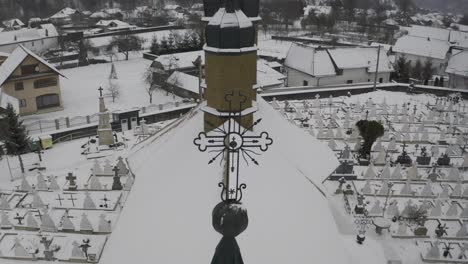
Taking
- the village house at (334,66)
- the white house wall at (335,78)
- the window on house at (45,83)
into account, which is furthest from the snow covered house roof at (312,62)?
the window on house at (45,83)

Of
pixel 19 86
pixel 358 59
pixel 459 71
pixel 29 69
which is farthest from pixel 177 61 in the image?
pixel 459 71

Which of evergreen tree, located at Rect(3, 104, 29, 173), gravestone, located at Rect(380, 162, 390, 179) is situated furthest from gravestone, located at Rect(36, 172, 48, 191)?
gravestone, located at Rect(380, 162, 390, 179)

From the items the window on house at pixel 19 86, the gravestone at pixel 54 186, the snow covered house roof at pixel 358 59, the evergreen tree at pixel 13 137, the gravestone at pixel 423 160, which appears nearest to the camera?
the gravestone at pixel 54 186

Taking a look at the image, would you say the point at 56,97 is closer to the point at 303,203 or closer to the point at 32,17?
the point at 303,203

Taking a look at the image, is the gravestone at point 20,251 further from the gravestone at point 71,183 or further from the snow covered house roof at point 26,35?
the snow covered house roof at point 26,35

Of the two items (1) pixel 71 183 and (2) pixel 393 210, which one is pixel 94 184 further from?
(2) pixel 393 210
